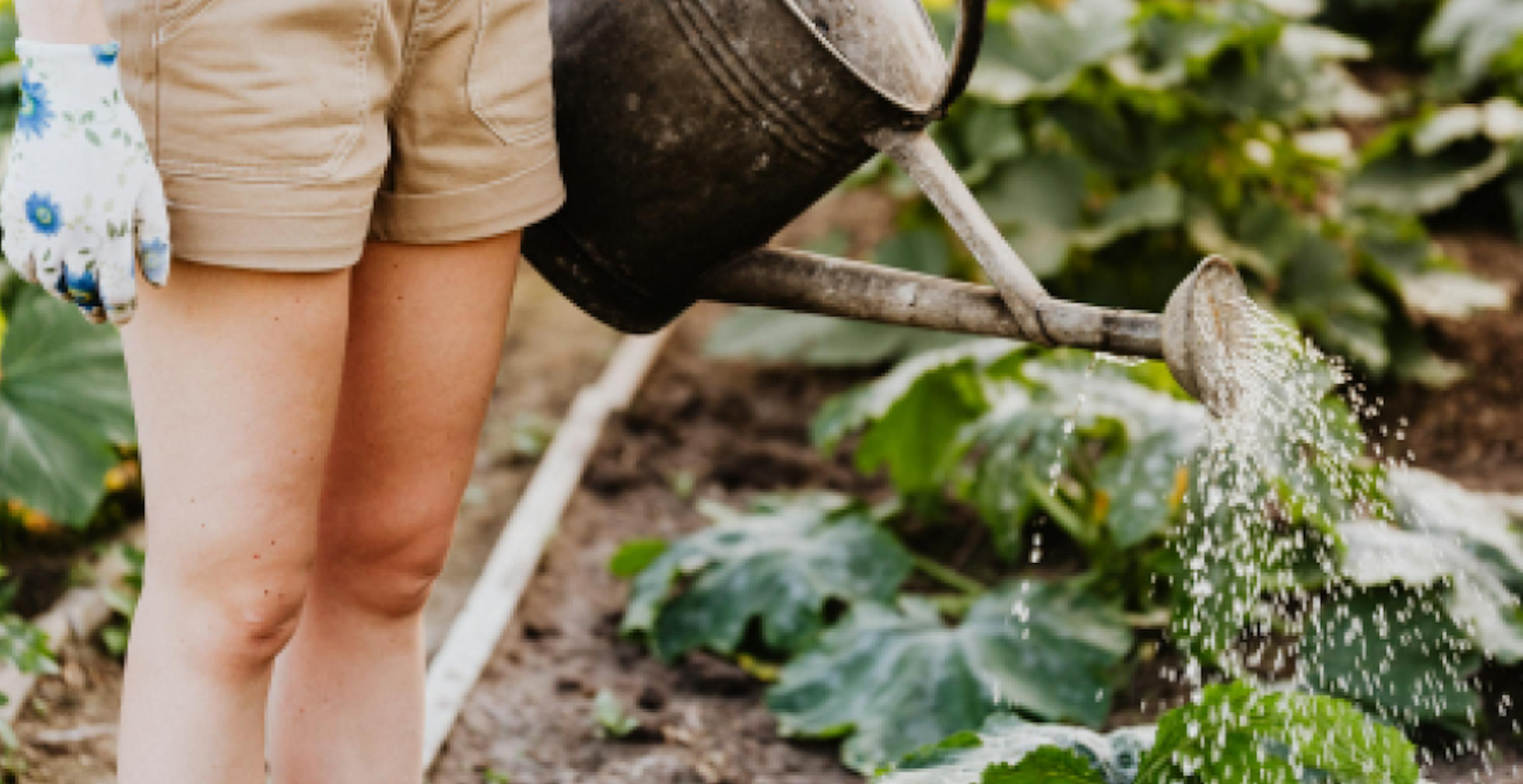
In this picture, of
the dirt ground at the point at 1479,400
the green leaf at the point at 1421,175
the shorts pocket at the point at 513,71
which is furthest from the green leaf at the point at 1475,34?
the shorts pocket at the point at 513,71

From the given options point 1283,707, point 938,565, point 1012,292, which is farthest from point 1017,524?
point 1012,292

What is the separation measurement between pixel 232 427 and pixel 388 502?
271mm

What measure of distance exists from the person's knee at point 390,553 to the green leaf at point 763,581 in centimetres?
108

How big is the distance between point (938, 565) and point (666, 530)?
0.60 m

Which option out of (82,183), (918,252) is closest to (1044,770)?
(82,183)

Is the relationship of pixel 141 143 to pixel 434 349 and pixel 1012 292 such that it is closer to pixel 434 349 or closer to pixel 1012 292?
pixel 434 349

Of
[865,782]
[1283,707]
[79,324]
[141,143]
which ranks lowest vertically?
[865,782]

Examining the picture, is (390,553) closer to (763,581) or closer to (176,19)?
(176,19)

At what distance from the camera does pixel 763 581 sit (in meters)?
2.71

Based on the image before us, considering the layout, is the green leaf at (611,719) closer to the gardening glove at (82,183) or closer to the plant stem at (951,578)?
the plant stem at (951,578)

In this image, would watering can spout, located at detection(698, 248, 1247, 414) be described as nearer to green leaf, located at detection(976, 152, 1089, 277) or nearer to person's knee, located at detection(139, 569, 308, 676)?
person's knee, located at detection(139, 569, 308, 676)

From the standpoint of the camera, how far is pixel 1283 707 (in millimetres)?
1667

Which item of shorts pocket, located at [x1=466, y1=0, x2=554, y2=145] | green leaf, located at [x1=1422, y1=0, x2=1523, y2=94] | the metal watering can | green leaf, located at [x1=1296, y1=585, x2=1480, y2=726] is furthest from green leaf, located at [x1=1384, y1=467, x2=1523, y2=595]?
green leaf, located at [x1=1422, y1=0, x2=1523, y2=94]

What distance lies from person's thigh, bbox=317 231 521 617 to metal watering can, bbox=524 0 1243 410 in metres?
0.18
